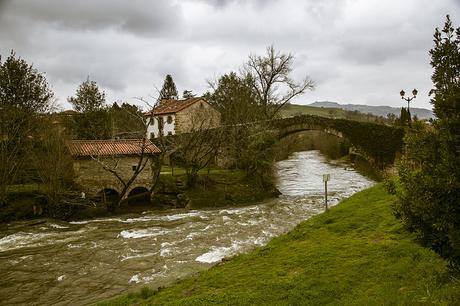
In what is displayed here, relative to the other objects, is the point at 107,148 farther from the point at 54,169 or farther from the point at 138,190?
the point at 54,169

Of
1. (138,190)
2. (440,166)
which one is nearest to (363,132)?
(138,190)

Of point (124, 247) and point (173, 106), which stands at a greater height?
point (173, 106)

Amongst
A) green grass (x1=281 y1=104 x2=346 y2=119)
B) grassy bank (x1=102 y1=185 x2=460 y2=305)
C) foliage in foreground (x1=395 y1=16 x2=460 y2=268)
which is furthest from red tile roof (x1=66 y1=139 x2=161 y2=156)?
foliage in foreground (x1=395 y1=16 x2=460 y2=268)

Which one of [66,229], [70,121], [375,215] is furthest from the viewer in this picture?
[70,121]

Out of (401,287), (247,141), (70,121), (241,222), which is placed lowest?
(241,222)

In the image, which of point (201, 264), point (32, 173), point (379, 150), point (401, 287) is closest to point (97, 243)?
point (201, 264)

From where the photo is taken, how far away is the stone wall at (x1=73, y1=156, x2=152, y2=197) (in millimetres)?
25297

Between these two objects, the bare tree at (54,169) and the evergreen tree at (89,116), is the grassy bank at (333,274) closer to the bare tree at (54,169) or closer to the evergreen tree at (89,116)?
the bare tree at (54,169)

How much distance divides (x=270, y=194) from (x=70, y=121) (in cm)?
2318

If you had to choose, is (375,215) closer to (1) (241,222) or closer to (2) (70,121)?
(1) (241,222)

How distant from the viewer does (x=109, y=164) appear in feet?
85.7

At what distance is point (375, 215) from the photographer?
1167 centimetres

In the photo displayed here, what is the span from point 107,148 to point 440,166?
24.6 meters

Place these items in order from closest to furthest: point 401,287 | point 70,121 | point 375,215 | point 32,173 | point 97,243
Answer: point 401,287, point 375,215, point 97,243, point 32,173, point 70,121
